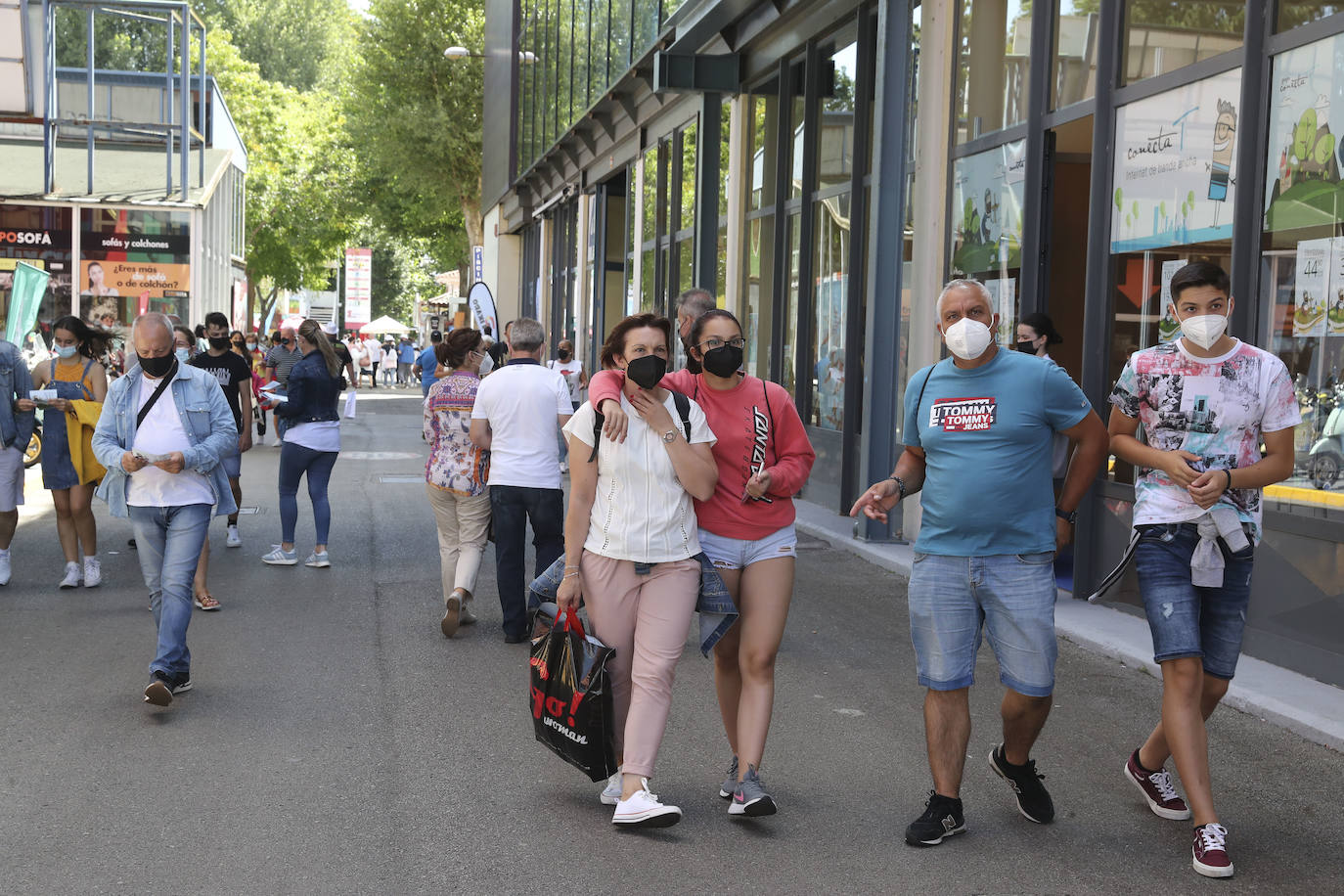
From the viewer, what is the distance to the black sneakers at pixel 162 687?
20.6 ft

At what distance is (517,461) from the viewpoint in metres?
8.28

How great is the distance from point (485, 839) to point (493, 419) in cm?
378

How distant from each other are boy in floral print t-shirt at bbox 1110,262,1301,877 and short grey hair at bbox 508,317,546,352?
4.30 meters

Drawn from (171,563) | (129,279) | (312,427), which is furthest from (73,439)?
(129,279)

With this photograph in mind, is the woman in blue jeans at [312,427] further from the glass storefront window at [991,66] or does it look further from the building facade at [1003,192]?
the glass storefront window at [991,66]

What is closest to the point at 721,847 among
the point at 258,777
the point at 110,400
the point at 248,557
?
the point at 258,777

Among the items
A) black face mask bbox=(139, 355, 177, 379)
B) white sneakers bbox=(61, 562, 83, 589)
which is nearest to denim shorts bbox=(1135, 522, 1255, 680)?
black face mask bbox=(139, 355, 177, 379)

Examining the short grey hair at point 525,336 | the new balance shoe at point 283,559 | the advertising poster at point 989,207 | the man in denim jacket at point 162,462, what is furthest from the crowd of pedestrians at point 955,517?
the new balance shoe at point 283,559

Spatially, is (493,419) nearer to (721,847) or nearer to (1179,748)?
(721,847)

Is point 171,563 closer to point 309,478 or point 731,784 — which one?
point 731,784

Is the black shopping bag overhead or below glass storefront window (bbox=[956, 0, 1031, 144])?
below

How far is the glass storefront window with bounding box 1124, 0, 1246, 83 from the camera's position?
845 centimetres

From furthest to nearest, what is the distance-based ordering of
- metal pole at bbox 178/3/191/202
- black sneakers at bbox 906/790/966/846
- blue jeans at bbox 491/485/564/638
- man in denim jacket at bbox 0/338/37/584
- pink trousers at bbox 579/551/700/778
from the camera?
1. metal pole at bbox 178/3/191/202
2. man in denim jacket at bbox 0/338/37/584
3. blue jeans at bbox 491/485/564/638
4. pink trousers at bbox 579/551/700/778
5. black sneakers at bbox 906/790/966/846

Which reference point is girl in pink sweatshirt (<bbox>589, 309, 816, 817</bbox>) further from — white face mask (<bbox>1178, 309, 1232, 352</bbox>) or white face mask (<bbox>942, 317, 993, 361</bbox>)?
white face mask (<bbox>1178, 309, 1232, 352</bbox>)
